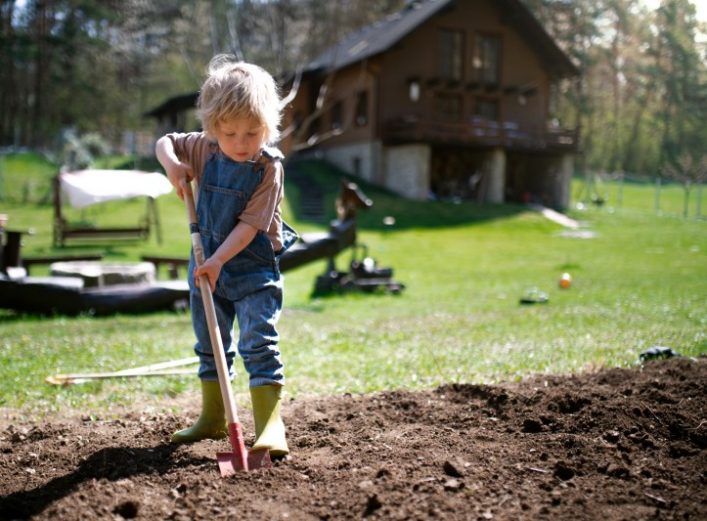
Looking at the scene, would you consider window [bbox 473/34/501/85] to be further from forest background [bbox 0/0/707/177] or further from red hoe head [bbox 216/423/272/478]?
red hoe head [bbox 216/423/272/478]

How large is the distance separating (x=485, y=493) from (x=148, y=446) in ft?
5.38

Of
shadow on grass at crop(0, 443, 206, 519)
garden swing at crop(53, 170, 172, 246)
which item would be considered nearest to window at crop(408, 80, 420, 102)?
garden swing at crop(53, 170, 172, 246)

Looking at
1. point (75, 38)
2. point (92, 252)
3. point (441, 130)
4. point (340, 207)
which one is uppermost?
point (75, 38)

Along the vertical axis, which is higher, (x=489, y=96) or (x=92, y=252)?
(x=489, y=96)

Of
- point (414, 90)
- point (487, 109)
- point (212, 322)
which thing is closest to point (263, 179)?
point (212, 322)

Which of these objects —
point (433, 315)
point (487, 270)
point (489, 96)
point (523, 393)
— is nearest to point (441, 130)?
point (489, 96)

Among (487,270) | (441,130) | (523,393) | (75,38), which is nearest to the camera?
(523,393)

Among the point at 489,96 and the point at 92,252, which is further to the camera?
the point at 489,96

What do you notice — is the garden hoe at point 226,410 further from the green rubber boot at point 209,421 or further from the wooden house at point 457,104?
the wooden house at point 457,104

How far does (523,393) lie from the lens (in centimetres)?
391

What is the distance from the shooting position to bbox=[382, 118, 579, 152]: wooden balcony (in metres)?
27.5

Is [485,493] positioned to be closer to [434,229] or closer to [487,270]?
[487,270]

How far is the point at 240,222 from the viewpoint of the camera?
3330mm

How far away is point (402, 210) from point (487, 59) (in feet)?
33.6
